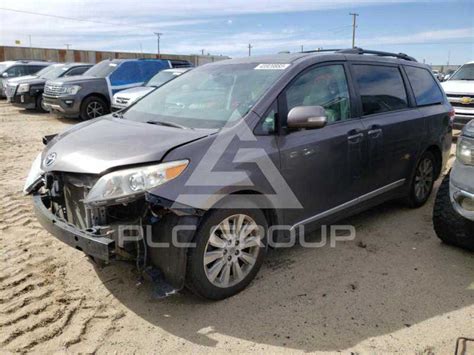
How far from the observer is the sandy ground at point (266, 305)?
2.58 m

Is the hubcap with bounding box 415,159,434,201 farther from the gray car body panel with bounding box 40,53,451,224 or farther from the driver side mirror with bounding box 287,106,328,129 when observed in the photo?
the driver side mirror with bounding box 287,106,328,129

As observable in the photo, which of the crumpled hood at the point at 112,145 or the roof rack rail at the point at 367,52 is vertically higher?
the roof rack rail at the point at 367,52

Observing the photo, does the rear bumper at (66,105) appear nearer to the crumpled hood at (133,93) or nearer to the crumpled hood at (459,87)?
the crumpled hood at (133,93)

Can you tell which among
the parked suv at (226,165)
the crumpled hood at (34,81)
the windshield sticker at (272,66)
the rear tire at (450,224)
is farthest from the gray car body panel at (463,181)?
the crumpled hood at (34,81)

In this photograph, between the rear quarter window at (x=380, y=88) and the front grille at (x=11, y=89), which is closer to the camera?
the rear quarter window at (x=380, y=88)

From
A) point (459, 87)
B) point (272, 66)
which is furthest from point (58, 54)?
point (272, 66)

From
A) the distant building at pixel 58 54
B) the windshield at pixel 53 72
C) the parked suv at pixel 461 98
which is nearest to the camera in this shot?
the parked suv at pixel 461 98

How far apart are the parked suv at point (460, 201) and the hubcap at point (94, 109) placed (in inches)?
385

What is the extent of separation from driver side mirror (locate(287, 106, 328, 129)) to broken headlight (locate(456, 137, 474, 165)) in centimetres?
130

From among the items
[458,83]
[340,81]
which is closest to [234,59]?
[340,81]

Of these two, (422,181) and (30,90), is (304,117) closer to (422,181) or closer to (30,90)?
(422,181)

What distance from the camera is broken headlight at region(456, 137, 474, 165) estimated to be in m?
3.33

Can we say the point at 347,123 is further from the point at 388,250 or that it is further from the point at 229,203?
the point at 229,203

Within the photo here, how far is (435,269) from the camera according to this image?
11.7 feet
